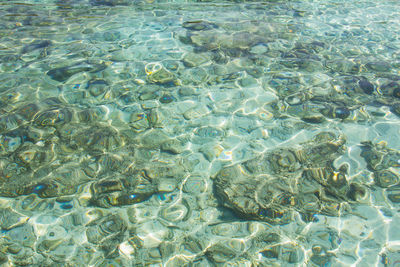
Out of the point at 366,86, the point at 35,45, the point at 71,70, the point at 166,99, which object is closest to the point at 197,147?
the point at 166,99

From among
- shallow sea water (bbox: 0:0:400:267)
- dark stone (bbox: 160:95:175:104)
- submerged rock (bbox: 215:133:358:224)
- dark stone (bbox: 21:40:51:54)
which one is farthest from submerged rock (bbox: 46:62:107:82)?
submerged rock (bbox: 215:133:358:224)

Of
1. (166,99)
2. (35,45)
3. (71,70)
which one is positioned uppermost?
(35,45)

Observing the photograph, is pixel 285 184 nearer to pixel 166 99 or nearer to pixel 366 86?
pixel 166 99

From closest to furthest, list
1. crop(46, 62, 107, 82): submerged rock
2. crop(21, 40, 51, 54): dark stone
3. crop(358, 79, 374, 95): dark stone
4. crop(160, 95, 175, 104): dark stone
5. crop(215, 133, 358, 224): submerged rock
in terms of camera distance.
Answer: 1. crop(215, 133, 358, 224): submerged rock
2. crop(160, 95, 175, 104): dark stone
3. crop(358, 79, 374, 95): dark stone
4. crop(46, 62, 107, 82): submerged rock
5. crop(21, 40, 51, 54): dark stone

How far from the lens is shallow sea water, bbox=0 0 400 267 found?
9.03ft

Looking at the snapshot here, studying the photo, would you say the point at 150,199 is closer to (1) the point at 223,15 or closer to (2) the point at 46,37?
(2) the point at 46,37

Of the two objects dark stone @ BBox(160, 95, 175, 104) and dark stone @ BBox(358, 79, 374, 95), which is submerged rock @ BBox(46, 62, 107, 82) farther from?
dark stone @ BBox(358, 79, 374, 95)

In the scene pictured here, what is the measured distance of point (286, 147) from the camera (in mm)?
3701

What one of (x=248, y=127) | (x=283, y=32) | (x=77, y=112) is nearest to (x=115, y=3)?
(x=283, y=32)

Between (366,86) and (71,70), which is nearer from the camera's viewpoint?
(366,86)

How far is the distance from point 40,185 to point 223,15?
19.3 feet

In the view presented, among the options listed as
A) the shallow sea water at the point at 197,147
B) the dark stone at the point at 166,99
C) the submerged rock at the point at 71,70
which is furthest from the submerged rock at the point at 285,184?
the submerged rock at the point at 71,70

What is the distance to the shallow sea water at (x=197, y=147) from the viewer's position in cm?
275

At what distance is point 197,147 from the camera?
3762mm
